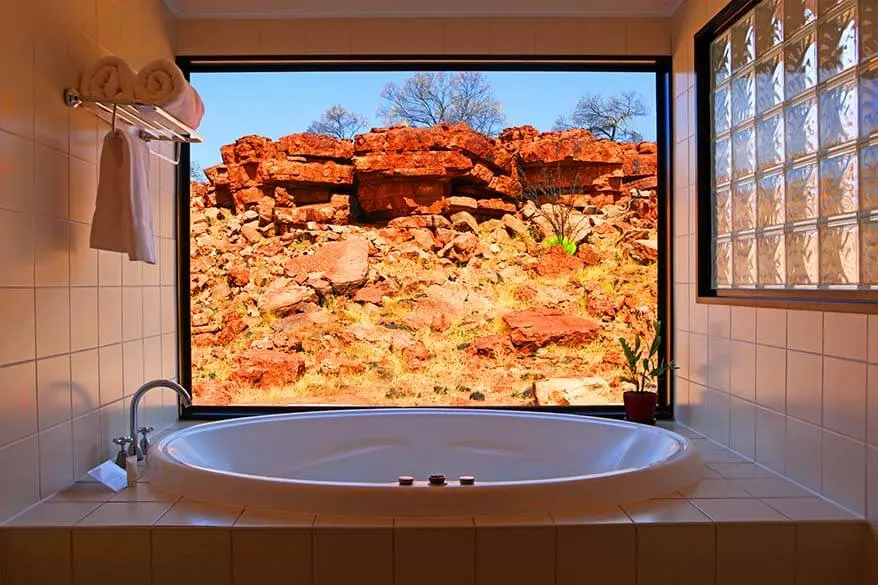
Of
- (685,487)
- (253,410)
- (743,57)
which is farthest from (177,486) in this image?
(743,57)

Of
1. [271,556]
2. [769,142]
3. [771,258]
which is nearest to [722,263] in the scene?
[771,258]

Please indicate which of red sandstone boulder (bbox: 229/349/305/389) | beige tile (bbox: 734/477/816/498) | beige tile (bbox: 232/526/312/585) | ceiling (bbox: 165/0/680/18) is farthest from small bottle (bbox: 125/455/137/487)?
red sandstone boulder (bbox: 229/349/305/389)

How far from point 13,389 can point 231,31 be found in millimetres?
1697

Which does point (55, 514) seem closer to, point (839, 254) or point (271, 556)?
Result: point (271, 556)

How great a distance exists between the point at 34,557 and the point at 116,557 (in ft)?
0.61

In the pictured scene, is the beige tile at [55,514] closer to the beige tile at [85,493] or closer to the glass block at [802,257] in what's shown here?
the beige tile at [85,493]

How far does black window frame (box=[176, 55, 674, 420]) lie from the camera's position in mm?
2730

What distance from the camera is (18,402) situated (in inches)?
64.2

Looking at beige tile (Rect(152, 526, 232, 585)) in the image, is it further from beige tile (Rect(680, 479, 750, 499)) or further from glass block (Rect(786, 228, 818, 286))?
glass block (Rect(786, 228, 818, 286))

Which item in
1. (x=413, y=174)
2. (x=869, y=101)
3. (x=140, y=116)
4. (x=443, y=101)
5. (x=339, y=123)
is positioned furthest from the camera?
(x=413, y=174)

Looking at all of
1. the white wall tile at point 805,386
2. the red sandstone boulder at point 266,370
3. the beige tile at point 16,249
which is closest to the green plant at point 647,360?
the white wall tile at point 805,386

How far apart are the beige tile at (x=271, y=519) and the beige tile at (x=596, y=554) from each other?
1.82ft

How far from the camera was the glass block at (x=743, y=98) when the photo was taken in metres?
2.15

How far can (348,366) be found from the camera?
5.50 meters
